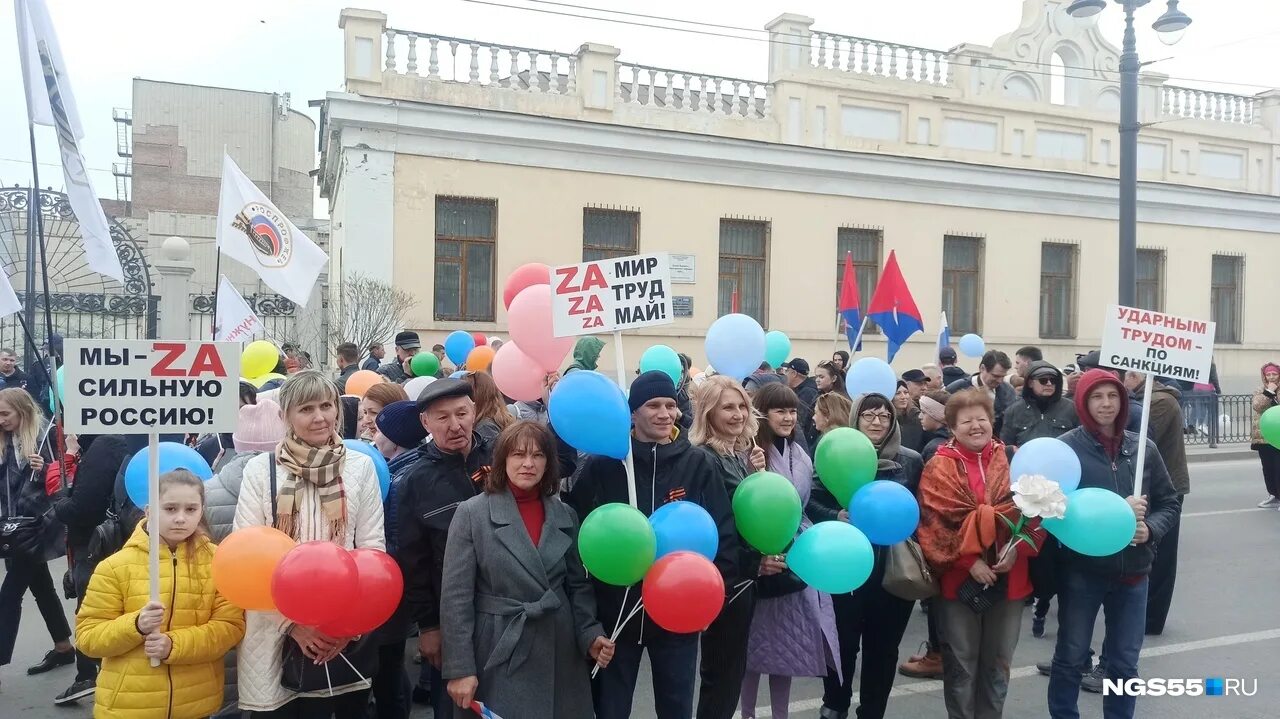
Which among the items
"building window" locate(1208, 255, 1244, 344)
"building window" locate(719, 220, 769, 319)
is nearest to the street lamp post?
"building window" locate(719, 220, 769, 319)

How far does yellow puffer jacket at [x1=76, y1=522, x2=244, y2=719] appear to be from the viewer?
139 inches

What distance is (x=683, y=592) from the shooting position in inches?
147

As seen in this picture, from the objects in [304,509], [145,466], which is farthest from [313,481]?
[145,466]

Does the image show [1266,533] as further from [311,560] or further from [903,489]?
[311,560]

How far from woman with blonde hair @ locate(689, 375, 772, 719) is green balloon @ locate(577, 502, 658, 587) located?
696 millimetres

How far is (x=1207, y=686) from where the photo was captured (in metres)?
5.72

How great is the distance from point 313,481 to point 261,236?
571 centimetres

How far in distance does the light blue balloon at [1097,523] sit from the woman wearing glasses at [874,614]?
29.7 inches

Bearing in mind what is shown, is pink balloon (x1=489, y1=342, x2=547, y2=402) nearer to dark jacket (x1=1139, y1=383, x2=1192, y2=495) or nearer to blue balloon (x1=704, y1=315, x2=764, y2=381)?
blue balloon (x1=704, y1=315, x2=764, y2=381)

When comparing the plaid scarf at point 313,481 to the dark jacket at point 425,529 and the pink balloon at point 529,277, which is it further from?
the pink balloon at point 529,277

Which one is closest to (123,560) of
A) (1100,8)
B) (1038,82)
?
(1100,8)

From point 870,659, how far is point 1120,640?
3.95 ft

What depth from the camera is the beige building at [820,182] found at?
53.0 ft

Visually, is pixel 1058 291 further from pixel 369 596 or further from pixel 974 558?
pixel 369 596
